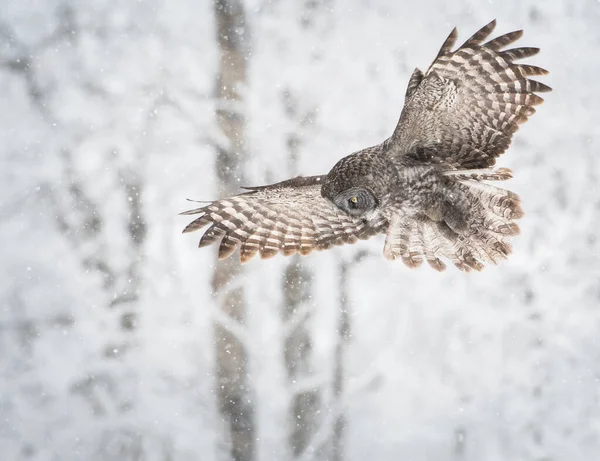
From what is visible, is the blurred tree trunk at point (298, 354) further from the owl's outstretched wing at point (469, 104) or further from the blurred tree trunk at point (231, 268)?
the owl's outstretched wing at point (469, 104)

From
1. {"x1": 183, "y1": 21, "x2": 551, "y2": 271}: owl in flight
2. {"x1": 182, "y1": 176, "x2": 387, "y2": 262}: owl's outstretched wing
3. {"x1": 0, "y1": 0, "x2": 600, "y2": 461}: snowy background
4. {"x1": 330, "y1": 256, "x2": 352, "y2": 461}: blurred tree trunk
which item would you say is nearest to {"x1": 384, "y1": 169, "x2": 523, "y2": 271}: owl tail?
{"x1": 183, "y1": 21, "x2": 551, "y2": 271}: owl in flight

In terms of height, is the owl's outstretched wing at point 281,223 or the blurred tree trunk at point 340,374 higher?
the owl's outstretched wing at point 281,223

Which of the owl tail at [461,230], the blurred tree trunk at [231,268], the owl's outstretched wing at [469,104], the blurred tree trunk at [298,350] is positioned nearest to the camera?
the owl's outstretched wing at [469,104]

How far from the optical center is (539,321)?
4.47 m


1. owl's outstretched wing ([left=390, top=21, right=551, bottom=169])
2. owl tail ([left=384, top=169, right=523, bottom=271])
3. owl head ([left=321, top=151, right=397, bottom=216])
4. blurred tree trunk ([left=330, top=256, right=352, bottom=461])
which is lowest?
blurred tree trunk ([left=330, top=256, right=352, bottom=461])

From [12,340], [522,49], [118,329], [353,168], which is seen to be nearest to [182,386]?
[118,329]

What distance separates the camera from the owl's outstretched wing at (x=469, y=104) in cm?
A: 203

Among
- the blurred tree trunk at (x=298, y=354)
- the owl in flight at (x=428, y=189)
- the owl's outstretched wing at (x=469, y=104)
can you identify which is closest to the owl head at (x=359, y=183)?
the owl in flight at (x=428, y=189)

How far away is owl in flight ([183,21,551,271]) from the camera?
6.70ft

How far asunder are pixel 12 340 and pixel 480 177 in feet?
11.5

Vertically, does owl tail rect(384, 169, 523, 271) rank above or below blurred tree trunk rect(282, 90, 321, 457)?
above

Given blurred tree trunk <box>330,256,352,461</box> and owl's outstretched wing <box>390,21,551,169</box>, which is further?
blurred tree trunk <box>330,256,352,461</box>

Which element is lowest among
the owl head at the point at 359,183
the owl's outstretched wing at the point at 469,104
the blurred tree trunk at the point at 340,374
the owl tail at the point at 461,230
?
the blurred tree trunk at the point at 340,374

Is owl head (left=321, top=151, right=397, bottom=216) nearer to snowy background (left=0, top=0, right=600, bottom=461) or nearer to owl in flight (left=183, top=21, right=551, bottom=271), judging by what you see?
owl in flight (left=183, top=21, right=551, bottom=271)
